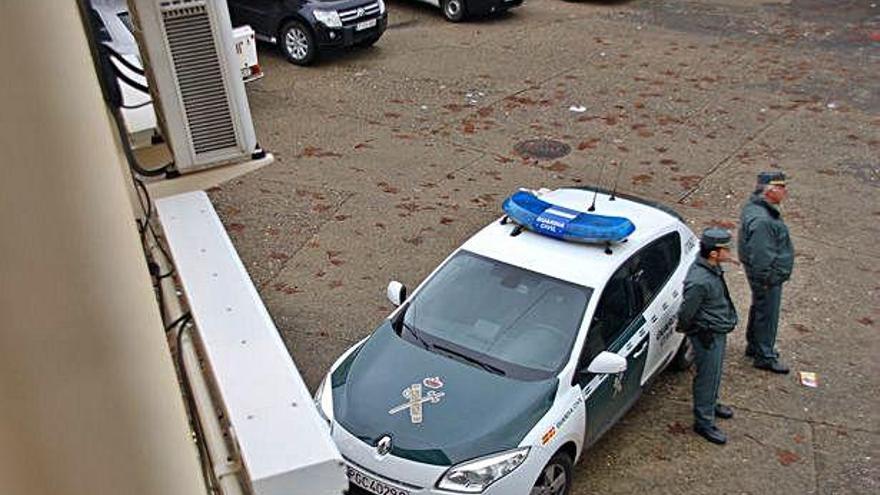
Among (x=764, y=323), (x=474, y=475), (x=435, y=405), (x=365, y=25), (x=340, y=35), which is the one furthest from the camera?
(x=365, y=25)

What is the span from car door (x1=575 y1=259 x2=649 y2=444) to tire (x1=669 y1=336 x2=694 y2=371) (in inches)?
31.3

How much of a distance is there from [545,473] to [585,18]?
45.1 ft

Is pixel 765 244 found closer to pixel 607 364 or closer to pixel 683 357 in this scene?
pixel 683 357

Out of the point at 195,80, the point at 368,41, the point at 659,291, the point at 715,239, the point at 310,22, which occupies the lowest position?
the point at 659,291

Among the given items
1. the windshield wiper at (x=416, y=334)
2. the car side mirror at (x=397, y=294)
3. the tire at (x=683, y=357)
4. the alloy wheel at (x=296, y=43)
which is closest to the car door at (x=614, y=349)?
the tire at (x=683, y=357)

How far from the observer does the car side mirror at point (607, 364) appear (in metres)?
5.41

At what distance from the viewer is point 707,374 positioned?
19.9 feet

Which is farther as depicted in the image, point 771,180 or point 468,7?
point 468,7

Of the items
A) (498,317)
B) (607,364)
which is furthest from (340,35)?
(607,364)

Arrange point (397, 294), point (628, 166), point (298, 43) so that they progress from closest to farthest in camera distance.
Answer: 1. point (397, 294)
2. point (628, 166)
3. point (298, 43)

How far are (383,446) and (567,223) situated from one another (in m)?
2.09

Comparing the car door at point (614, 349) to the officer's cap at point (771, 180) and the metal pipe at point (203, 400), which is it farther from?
the metal pipe at point (203, 400)

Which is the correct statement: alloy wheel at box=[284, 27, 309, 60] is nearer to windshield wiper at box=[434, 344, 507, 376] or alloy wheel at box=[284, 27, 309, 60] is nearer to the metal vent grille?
windshield wiper at box=[434, 344, 507, 376]

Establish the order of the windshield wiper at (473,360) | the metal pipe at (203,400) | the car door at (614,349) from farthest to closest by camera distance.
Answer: the car door at (614,349) < the windshield wiper at (473,360) < the metal pipe at (203,400)
